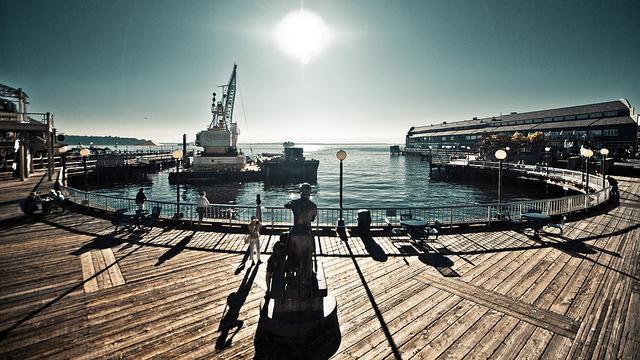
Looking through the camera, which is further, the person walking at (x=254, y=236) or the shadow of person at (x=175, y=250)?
the shadow of person at (x=175, y=250)

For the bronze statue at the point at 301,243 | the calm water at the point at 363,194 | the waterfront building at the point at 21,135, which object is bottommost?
the calm water at the point at 363,194

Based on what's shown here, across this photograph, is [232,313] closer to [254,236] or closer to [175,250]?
[254,236]

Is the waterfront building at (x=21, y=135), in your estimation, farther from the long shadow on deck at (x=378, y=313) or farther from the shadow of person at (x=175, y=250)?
the long shadow on deck at (x=378, y=313)

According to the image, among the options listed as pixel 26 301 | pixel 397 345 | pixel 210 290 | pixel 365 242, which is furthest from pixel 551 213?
pixel 26 301

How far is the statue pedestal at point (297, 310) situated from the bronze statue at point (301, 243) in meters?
0.24

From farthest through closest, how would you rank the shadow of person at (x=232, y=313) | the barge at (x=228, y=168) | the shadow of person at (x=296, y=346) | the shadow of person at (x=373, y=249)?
the barge at (x=228, y=168) → the shadow of person at (x=373, y=249) → the shadow of person at (x=232, y=313) → the shadow of person at (x=296, y=346)

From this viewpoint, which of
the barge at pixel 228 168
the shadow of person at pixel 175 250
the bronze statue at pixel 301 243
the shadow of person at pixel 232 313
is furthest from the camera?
the barge at pixel 228 168

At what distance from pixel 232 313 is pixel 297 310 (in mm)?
1551

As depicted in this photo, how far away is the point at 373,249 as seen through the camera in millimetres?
9914

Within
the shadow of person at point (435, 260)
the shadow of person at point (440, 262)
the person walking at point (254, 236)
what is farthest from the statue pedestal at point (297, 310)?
the shadow of person at point (435, 260)

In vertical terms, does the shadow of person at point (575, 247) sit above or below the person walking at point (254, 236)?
below

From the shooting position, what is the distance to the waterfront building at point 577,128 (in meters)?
60.5

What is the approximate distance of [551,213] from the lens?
14.3 metres

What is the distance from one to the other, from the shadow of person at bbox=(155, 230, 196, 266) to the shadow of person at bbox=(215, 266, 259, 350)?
3.17 metres
